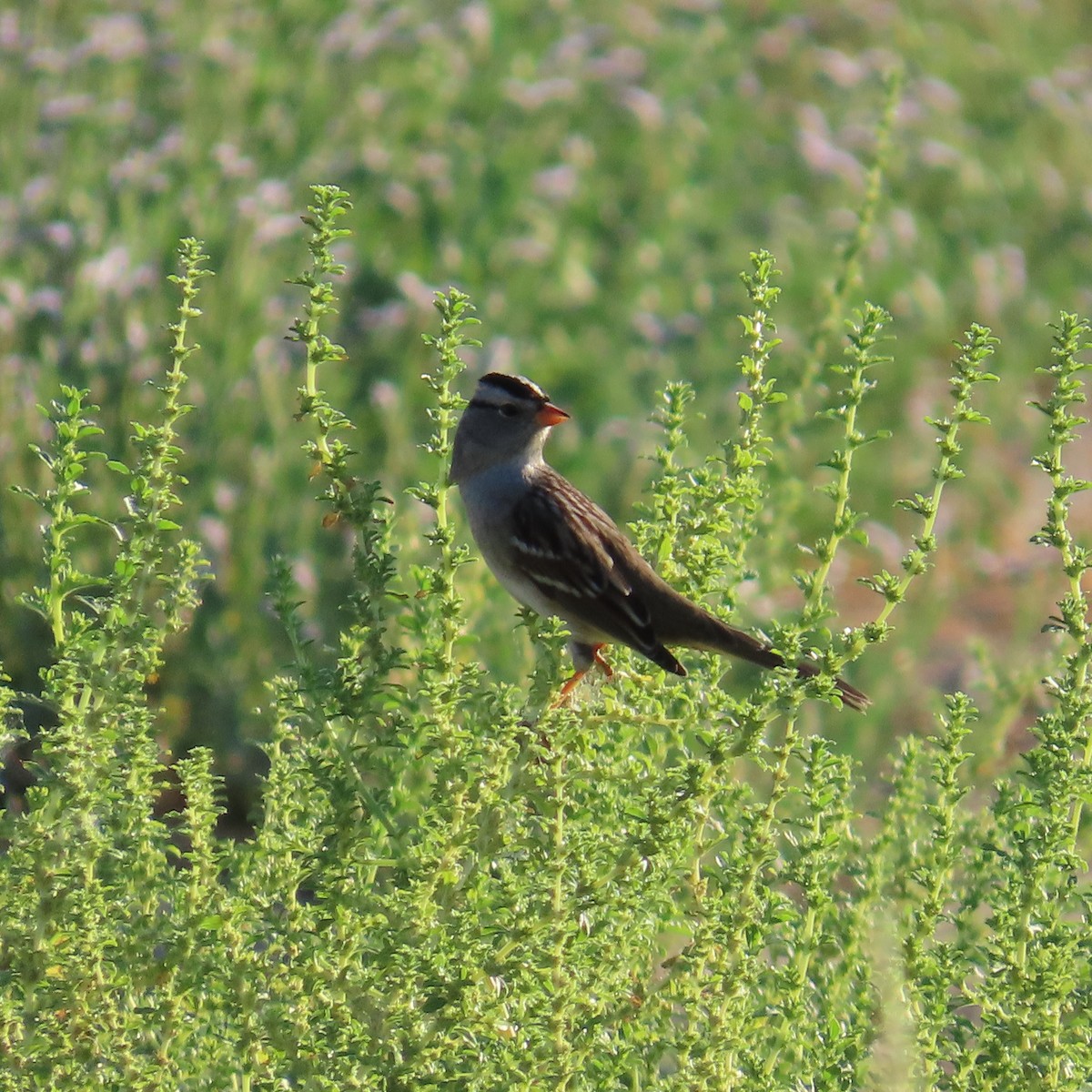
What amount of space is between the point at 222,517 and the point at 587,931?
12.6 feet

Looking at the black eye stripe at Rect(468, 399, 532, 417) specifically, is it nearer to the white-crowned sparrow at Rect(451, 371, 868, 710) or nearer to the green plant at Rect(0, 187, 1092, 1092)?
the white-crowned sparrow at Rect(451, 371, 868, 710)

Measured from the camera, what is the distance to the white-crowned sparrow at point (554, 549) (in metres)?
4.82

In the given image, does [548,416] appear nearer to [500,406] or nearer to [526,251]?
[500,406]

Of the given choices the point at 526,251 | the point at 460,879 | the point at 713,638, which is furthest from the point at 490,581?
the point at 526,251

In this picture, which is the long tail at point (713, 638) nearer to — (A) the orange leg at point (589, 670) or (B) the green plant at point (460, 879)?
(A) the orange leg at point (589, 670)

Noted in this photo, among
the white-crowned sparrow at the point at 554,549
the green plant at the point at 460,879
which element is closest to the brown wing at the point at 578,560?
the white-crowned sparrow at the point at 554,549

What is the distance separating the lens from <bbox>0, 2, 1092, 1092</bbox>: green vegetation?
3.29 m

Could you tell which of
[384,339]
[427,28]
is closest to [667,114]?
[427,28]

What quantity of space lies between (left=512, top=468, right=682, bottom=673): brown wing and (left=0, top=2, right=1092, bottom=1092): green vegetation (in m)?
0.14

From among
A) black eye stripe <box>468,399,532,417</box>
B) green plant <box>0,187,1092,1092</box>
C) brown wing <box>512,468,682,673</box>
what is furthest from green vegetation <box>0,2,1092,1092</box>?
black eye stripe <box>468,399,532,417</box>

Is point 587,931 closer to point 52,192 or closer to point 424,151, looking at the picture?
point 52,192

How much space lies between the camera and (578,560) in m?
5.07

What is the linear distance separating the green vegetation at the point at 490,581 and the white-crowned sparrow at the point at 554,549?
0.18 m

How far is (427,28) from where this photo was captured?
421 inches
